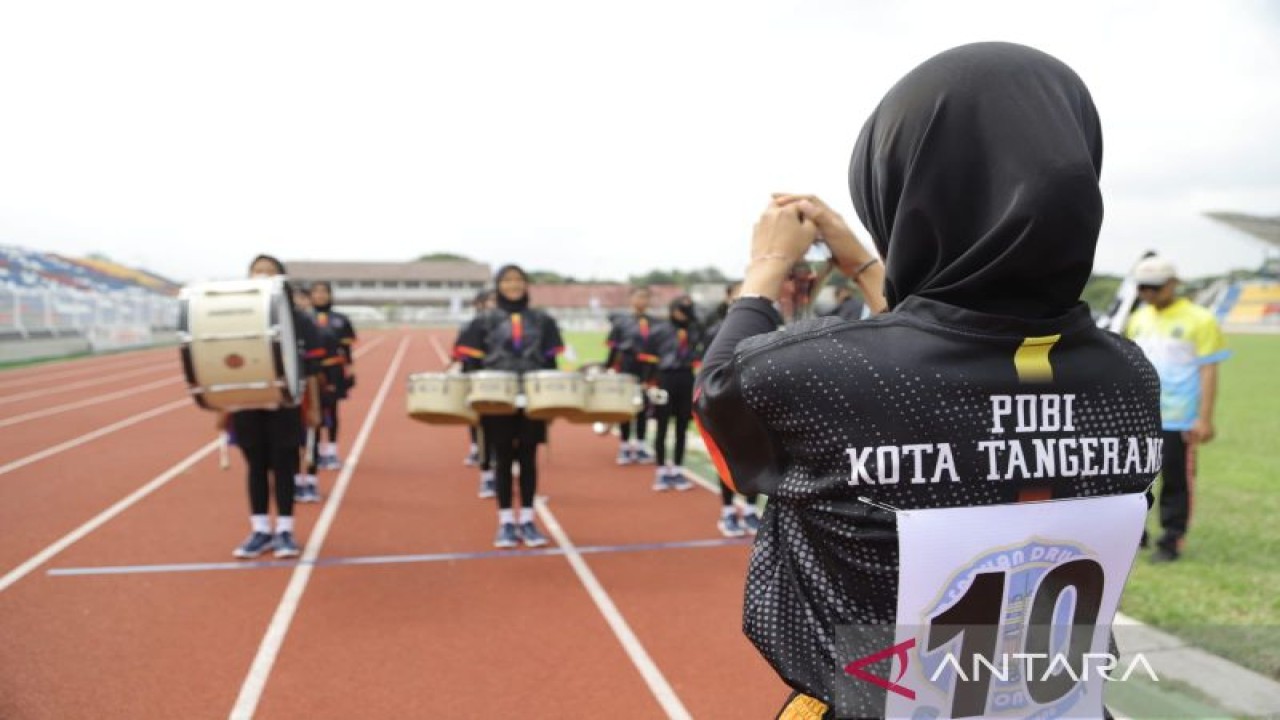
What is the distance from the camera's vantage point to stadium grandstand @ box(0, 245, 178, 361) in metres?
21.1

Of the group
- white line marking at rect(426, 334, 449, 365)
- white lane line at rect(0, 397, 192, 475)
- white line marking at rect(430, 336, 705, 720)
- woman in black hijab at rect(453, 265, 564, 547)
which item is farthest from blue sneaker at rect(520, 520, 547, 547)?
white line marking at rect(426, 334, 449, 365)

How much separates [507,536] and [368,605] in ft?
4.47

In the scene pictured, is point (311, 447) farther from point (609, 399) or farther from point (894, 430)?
point (894, 430)

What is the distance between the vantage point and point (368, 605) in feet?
15.6

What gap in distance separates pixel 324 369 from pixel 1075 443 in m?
8.29

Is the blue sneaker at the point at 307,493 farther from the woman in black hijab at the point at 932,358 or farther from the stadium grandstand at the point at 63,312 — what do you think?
the stadium grandstand at the point at 63,312

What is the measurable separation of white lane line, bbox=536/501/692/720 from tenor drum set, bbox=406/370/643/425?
0.99 m

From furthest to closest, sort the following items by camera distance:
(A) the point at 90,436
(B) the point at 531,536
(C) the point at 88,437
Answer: (A) the point at 90,436 < (C) the point at 88,437 < (B) the point at 531,536

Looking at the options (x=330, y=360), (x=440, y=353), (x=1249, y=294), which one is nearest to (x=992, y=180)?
(x=330, y=360)

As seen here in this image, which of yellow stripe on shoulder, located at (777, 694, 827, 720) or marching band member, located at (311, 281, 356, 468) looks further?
marching band member, located at (311, 281, 356, 468)

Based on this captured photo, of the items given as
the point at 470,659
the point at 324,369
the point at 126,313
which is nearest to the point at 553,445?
the point at 324,369

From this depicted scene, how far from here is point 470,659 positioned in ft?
13.1

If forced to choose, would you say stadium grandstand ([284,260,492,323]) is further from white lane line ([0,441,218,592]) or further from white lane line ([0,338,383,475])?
white lane line ([0,441,218,592])

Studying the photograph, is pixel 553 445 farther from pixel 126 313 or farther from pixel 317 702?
pixel 126 313
